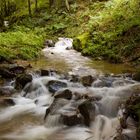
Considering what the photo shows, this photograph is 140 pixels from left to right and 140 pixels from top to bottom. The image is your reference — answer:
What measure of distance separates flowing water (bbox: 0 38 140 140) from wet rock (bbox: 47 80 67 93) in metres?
0.13

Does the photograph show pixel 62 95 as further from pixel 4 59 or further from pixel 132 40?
pixel 132 40

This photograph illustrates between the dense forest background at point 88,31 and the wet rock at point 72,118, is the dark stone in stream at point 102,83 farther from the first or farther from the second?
the dense forest background at point 88,31

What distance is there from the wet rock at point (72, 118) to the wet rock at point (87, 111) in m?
0.10

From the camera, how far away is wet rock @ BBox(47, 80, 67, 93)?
902 centimetres

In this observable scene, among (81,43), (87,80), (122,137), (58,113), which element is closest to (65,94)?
(58,113)

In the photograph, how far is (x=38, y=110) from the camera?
798 centimetres

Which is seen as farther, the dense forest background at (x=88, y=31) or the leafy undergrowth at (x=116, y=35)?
the dense forest background at (x=88, y=31)

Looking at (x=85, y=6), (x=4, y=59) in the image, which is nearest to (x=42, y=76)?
(x=4, y=59)

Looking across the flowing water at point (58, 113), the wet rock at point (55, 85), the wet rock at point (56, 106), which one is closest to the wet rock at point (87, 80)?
the flowing water at point (58, 113)

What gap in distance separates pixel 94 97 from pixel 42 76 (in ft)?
8.60

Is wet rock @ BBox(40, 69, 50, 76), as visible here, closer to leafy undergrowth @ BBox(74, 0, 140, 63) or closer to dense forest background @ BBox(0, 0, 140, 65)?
dense forest background @ BBox(0, 0, 140, 65)

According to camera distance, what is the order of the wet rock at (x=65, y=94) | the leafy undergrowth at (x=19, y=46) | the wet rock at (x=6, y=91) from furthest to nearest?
the leafy undergrowth at (x=19, y=46)
the wet rock at (x=6, y=91)
the wet rock at (x=65, y=94)

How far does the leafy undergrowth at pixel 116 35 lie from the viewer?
12.9m

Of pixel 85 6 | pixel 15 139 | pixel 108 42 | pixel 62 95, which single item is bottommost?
pixel 15 139
